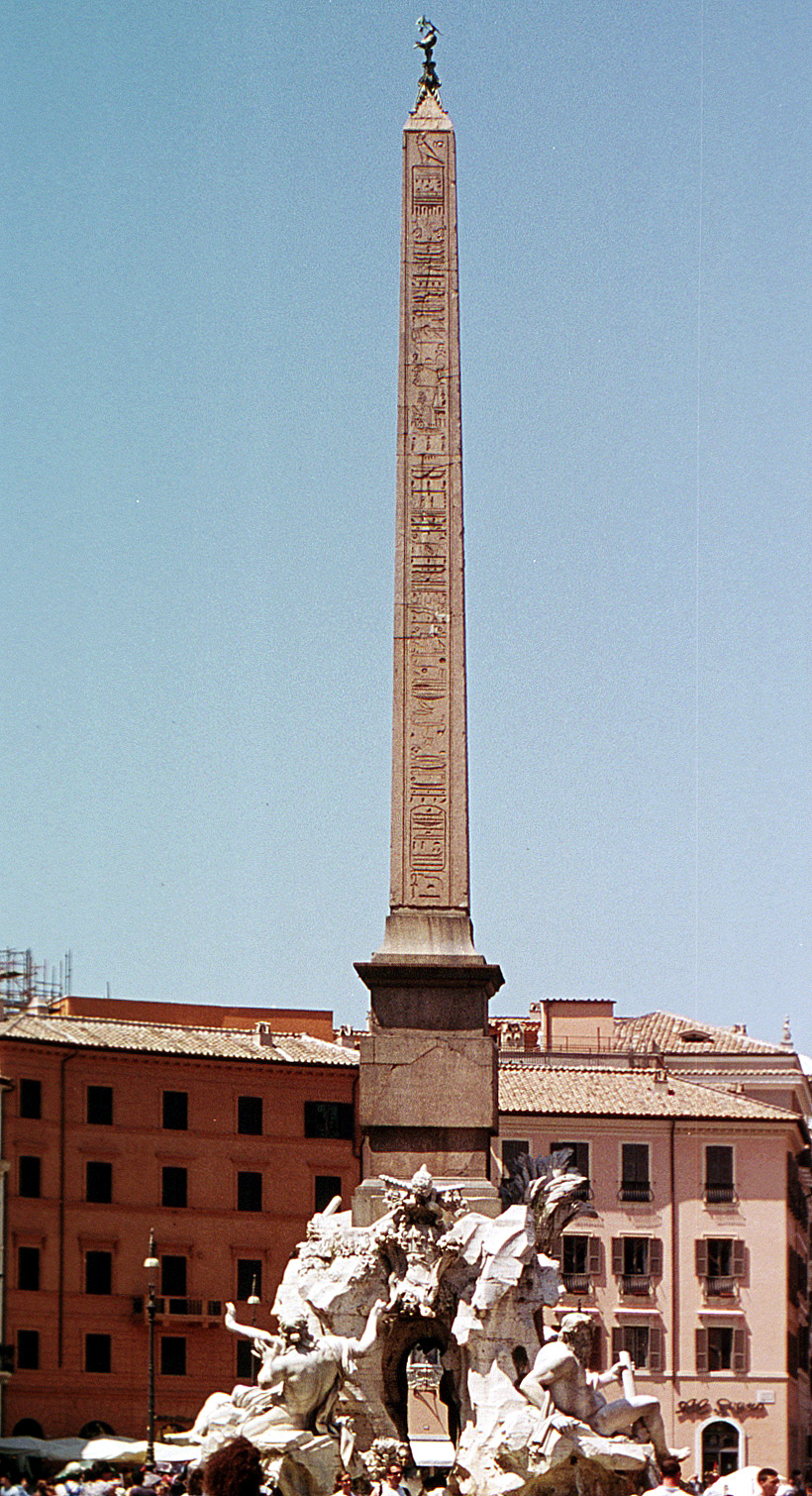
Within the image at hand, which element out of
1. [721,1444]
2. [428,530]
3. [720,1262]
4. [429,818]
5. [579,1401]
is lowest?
[721,1444]

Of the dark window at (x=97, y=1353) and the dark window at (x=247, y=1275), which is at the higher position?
the dark window at (x=247, y=1275)

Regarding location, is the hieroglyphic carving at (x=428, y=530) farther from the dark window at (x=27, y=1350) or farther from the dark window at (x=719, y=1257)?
the dark window at (x=719, y=1257)

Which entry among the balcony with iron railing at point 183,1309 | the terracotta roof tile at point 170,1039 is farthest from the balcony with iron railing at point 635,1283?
the balcony with iron railing at point 183,1309

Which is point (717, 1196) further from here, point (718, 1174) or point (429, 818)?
point (429, 818)

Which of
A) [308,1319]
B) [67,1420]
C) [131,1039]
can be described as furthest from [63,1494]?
[131,1039]

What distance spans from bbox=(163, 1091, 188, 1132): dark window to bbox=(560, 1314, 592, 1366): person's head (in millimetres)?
23774

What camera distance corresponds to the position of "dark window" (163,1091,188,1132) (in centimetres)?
4288

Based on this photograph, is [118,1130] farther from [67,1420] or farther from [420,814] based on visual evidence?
[420,814]

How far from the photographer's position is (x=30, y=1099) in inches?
1631

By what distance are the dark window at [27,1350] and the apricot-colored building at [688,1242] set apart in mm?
7443

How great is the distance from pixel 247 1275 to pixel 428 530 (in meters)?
23.1

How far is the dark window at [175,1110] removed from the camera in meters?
42.9

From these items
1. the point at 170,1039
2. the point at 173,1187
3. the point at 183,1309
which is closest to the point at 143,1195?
the point at 173,1187

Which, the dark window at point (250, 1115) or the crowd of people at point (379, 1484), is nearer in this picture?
the crowd of people at point (379, 1484)
